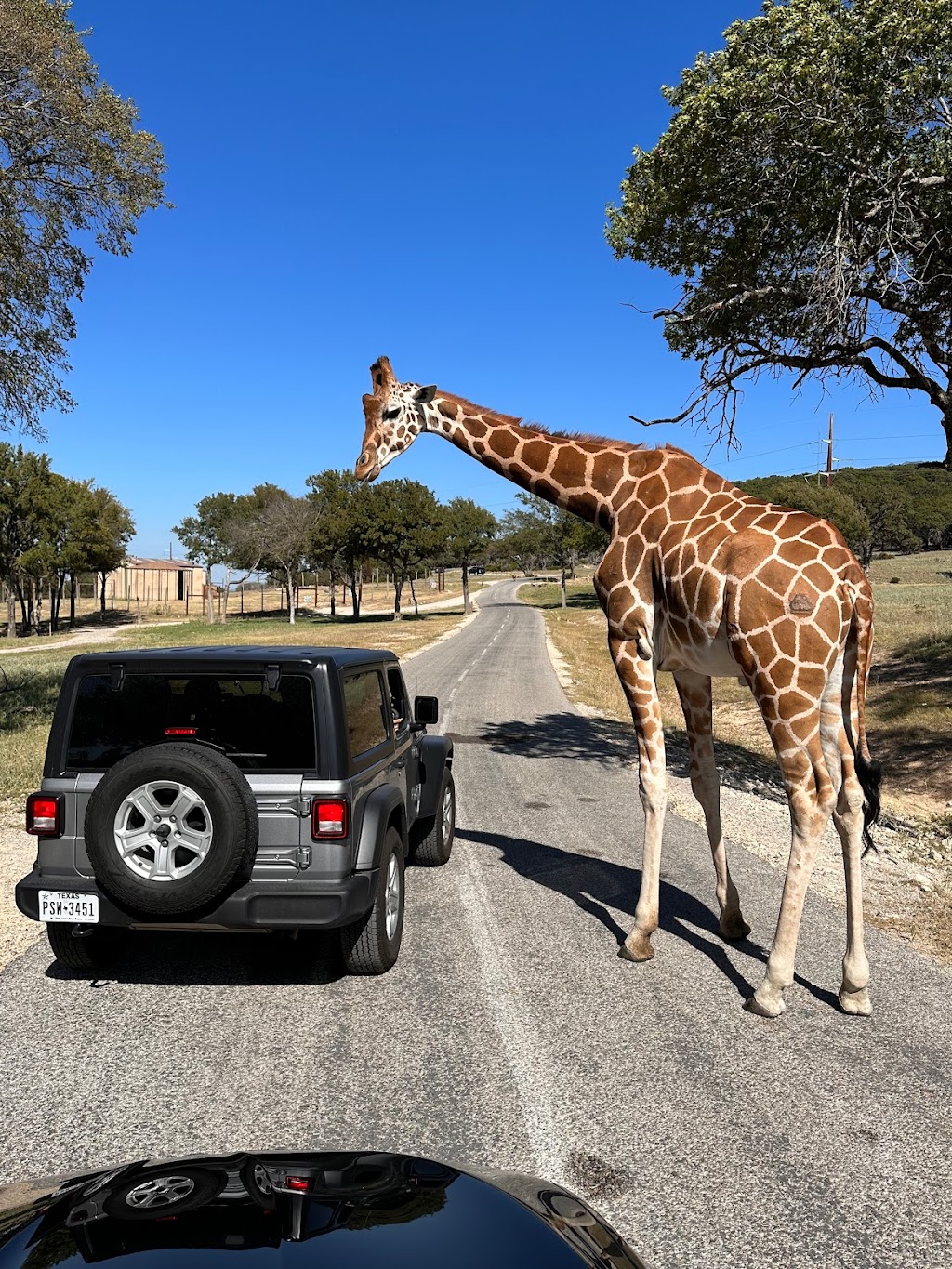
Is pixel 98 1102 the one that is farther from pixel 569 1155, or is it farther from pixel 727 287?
pixel 727 287

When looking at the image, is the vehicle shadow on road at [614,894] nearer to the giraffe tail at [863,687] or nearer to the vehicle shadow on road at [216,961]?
the giraffe tail at [863,687]

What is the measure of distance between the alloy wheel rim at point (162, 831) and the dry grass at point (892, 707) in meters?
8.46

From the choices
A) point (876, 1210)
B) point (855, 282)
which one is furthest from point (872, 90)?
point (876, 1210)

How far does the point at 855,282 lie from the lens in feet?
34.2

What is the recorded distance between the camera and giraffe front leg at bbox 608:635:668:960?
541cm

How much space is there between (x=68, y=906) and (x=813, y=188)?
11339 mm

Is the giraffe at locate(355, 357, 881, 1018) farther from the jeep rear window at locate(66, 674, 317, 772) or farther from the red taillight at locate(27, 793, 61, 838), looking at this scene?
the red taillight at locate(27, 793, 61, 838)

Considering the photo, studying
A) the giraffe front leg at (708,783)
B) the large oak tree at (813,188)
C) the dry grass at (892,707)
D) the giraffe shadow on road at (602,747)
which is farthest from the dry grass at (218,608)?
the giraffe front leg at (708,783)

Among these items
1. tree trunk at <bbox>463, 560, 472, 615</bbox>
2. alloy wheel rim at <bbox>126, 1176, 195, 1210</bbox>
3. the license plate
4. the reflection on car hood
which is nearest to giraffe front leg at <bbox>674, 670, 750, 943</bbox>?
the reflection on car hood

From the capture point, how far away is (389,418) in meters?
7.13

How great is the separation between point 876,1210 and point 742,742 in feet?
43.3

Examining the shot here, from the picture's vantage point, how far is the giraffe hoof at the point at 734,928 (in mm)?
5723

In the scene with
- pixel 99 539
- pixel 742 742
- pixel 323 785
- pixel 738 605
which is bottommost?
pixel 742 742

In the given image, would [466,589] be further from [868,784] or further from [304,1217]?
[304,1217]
